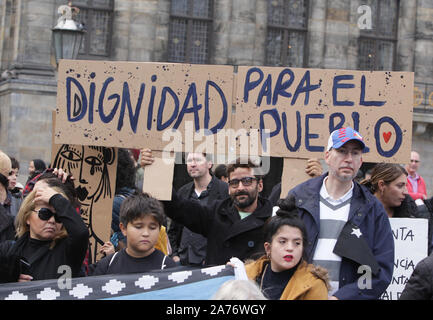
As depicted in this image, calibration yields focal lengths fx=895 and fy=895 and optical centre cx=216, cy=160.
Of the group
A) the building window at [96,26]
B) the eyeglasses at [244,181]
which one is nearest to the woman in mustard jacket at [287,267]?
the eyeglasses at [244,181]

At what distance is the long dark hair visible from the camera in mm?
4805

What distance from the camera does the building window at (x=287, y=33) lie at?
66.8 ft

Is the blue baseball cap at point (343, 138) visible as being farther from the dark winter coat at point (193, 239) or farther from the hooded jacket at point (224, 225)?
the dark winter coat at point (193, 239)

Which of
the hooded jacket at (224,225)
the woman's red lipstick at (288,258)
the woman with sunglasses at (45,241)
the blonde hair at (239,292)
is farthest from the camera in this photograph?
the hooded jacket at (224,225)

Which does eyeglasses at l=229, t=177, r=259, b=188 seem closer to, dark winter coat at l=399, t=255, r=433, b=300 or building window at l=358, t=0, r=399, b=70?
dark winter coat at l=399, t=255, r=433, b=300

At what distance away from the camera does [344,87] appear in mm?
6176

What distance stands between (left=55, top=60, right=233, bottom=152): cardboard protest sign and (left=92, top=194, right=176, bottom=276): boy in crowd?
0.96m

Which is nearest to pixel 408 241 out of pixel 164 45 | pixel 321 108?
pixel 321 108

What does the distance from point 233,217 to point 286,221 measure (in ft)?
2.56

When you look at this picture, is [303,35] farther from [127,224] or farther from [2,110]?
[127,224]

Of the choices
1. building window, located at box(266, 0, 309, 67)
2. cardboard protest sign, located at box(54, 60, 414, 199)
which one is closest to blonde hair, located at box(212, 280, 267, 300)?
cardboard protest sign, located at box(54, 60, 414, 199)

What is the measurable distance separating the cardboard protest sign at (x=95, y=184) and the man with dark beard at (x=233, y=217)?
105cm
